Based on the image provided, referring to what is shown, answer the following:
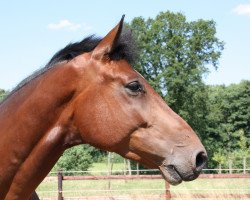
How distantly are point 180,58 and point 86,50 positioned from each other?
140 feet

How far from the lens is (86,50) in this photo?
300 cm

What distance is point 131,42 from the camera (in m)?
3.02

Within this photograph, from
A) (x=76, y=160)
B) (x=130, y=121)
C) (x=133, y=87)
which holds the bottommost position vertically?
(x=76, y=160)

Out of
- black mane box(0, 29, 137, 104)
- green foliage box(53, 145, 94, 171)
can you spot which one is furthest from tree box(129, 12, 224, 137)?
black mane box(0, 29, 137, 104)

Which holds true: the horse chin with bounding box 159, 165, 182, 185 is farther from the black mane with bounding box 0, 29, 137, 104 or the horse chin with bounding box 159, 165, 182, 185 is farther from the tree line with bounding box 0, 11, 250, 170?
the tree line with bounding box 0, 11, 250, 170

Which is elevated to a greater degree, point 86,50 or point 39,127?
point 86,50

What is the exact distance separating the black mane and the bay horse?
0.07m

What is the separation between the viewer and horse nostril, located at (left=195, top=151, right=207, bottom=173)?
2.57 meters

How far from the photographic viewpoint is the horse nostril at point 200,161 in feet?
8.43

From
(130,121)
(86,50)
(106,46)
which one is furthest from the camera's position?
(86,50)

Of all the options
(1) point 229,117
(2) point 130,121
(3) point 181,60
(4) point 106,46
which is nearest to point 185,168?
(2) point 130,121

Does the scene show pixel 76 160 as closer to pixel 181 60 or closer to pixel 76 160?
pixel 76 160

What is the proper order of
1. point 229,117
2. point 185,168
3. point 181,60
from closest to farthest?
point 185,168 → point 181,60 → point 229,117

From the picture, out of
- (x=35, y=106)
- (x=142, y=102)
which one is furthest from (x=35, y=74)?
(x=142, y=102)
